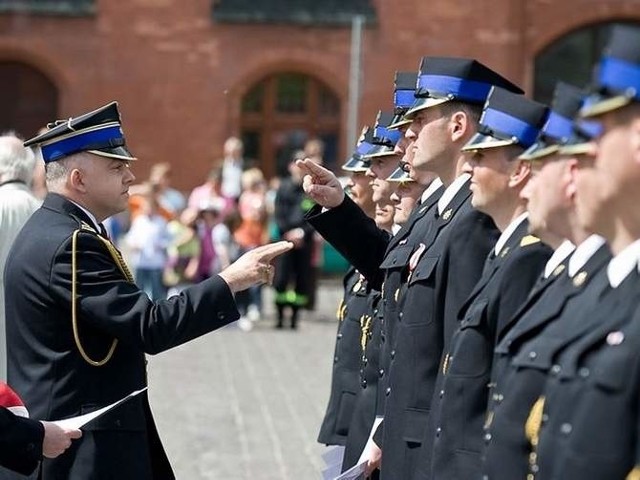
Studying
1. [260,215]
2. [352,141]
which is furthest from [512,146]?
[352,141]

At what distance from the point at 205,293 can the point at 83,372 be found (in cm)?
52

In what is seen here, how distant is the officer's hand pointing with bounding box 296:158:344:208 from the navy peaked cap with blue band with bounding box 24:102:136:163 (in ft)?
3.44

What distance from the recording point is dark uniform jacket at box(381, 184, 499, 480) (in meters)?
5.68

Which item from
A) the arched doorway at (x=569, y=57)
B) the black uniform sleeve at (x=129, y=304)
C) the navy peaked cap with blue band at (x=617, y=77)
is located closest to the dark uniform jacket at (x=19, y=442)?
the black uniform sleeve at (x=129, y=304)

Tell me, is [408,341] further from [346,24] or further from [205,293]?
[346,24]

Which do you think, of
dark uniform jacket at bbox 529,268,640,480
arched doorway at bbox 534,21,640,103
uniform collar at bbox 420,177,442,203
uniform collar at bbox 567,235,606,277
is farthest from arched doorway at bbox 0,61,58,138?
dark uniform jacket at bbox 529,268,640,480

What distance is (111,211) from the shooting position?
6.34 meters

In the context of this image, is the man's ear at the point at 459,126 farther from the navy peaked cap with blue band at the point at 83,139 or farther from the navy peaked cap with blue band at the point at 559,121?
the navy peaked cap with blue band at the point at 559,121

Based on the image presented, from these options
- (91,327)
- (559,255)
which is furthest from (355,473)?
(559,255)

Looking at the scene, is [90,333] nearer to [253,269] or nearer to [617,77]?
[253,269]

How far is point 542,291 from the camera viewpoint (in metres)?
4.54

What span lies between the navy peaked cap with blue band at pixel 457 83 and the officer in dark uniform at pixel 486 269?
0.76 metres

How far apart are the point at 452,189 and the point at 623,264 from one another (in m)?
2.15

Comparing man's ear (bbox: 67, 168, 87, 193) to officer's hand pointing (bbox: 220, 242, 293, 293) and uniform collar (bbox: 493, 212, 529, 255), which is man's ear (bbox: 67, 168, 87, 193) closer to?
officer's hand pointing (bbox: 220, 242, 293, 293)
